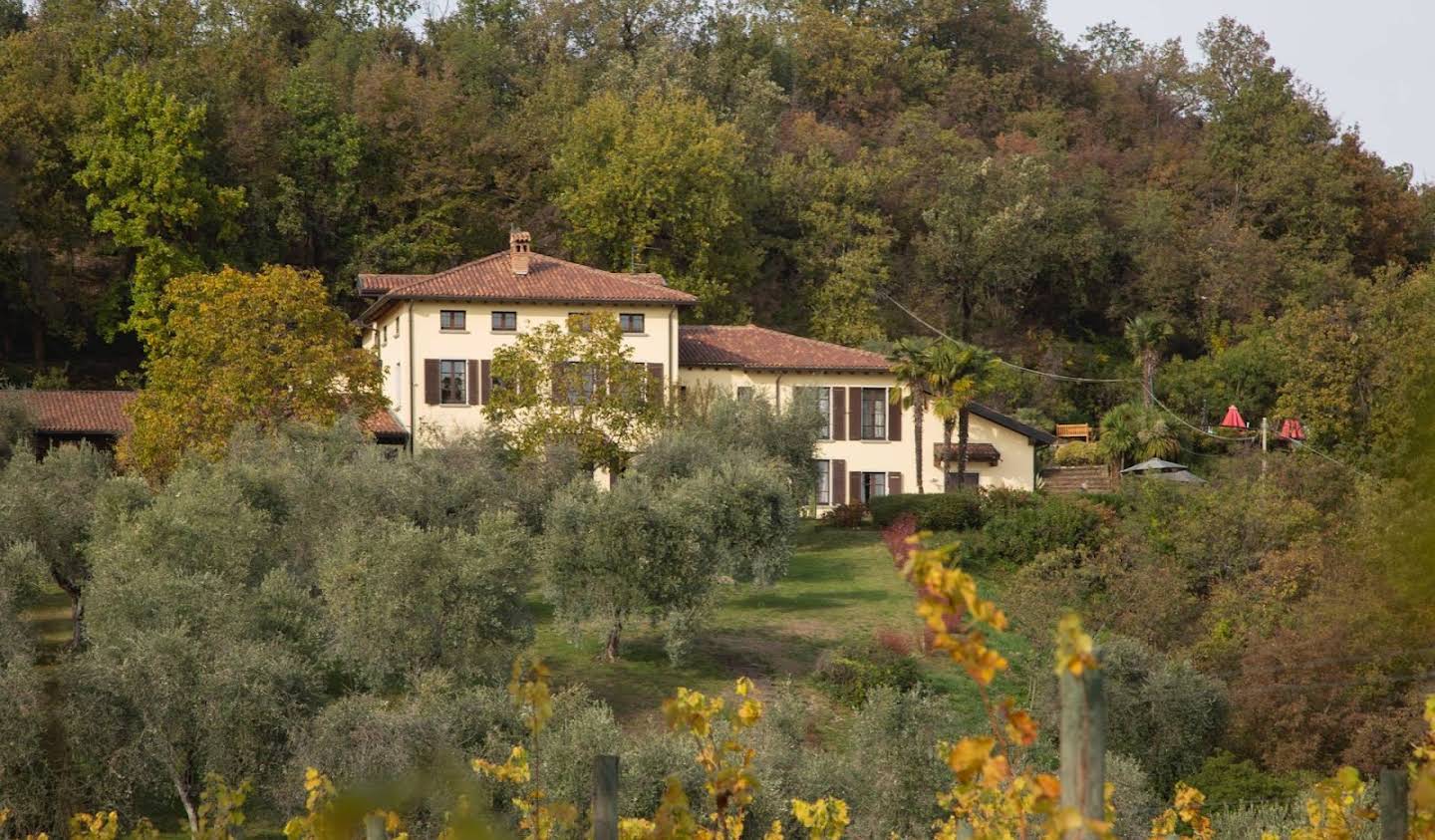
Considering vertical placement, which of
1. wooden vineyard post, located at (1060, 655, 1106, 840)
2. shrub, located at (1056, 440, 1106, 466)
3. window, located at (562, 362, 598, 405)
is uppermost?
window, located at (562, 362, 598, 405)

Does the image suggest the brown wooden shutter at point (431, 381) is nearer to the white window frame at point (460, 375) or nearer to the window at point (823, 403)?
the white window frame at point (460, 375)

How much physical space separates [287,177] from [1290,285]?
34984 millimetres

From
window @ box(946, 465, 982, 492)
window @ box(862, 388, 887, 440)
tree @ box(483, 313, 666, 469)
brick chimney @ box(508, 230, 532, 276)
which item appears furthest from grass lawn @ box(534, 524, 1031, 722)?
brick chimney @ box(508, 230, 532, 276)

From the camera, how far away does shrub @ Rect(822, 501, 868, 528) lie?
4406cm

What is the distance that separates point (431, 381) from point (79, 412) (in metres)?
9.02

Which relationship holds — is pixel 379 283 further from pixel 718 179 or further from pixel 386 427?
pixel 718 179

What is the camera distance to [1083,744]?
144 inches

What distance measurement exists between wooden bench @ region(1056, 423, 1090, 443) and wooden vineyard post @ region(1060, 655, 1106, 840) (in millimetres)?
52813

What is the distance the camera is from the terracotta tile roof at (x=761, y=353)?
156ft

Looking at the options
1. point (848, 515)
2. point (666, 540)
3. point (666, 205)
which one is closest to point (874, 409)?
point (848, 515)

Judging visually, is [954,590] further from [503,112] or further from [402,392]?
[503,112]

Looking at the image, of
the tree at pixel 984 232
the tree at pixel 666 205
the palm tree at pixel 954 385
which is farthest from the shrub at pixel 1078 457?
the tree at pixel 666 205

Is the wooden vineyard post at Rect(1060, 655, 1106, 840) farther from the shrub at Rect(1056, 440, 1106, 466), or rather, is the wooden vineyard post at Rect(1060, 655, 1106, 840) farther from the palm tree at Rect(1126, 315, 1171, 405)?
the palm tree at Rect(1126, 315, 1171, 405)

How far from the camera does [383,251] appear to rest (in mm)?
55531
